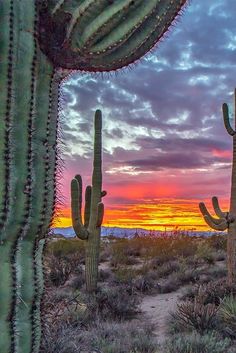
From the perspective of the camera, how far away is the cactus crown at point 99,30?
426 cm

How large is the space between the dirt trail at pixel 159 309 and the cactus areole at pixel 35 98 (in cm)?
439

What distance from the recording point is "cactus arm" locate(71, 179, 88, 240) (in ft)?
32.4

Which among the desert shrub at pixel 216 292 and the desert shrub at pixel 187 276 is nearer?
the desert shrub at pixel 216 292

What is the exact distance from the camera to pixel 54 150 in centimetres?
430

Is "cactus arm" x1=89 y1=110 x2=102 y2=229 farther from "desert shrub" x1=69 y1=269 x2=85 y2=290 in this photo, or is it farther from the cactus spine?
"desert shrub" x1=69 y1=269 x2=85 y2=290

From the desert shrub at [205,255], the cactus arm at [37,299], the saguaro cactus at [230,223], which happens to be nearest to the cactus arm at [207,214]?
the saguaro cactus at [230,223]

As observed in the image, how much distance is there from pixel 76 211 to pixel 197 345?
13.6ft

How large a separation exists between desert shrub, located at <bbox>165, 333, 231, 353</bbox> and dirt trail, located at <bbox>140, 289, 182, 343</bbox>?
92 cm

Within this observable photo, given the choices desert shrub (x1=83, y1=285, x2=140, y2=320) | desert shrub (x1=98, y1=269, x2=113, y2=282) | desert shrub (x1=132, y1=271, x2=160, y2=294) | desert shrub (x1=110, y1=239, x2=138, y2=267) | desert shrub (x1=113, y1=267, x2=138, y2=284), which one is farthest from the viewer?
desert shrub (x1=110, y1=239, x2=138, y2=267)

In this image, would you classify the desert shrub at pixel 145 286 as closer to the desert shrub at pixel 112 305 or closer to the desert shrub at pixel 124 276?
the desert shrub at pixel 124 276

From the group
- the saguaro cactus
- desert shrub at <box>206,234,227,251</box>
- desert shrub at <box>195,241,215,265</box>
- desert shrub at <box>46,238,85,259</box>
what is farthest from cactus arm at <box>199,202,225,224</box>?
desert shrub at <box>206,234,227,251</box>

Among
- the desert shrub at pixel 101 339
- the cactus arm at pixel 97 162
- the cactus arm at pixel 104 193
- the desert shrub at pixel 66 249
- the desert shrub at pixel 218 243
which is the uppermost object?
the cactus arm at pixel 97 162

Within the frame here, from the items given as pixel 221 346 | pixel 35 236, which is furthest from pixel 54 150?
pixel 221 346

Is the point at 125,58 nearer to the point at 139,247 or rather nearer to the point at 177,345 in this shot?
the point at 177,345
